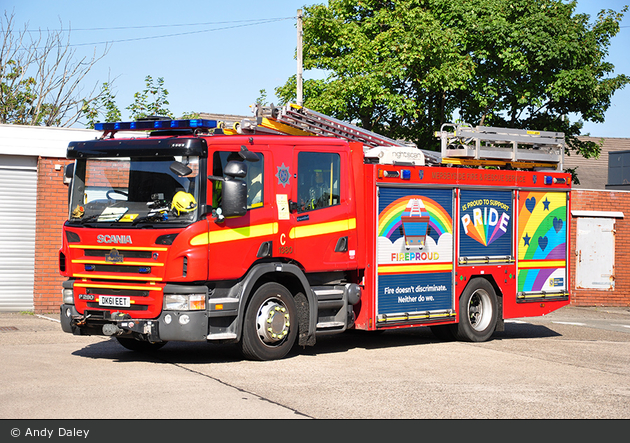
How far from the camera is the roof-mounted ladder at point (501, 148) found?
42.0 feet

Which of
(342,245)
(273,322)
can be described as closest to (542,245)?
(342,245)

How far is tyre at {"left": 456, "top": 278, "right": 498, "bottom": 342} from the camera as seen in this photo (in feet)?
41.8

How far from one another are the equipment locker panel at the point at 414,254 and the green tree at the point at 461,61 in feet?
40.4

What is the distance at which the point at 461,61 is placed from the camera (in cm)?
2461

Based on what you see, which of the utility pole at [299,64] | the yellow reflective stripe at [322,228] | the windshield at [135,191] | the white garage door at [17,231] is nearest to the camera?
the windshield at [135,191]

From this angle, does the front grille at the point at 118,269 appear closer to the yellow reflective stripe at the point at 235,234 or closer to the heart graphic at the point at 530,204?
the yellow reflective stripe at the point at 235,234

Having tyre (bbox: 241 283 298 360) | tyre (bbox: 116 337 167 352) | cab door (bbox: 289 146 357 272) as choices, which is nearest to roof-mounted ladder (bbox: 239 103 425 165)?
cab door (bbox: 289 146 357 272)

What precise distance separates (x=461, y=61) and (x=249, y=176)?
640 inches

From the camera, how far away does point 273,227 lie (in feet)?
33.1

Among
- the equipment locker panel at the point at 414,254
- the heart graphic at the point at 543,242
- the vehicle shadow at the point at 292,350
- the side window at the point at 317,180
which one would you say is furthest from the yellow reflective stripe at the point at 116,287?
the heart graphic at the point at 543,242

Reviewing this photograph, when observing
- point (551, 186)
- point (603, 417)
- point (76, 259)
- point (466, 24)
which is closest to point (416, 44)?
point (466, 24)

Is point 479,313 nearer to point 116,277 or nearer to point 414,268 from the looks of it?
point 414,268
